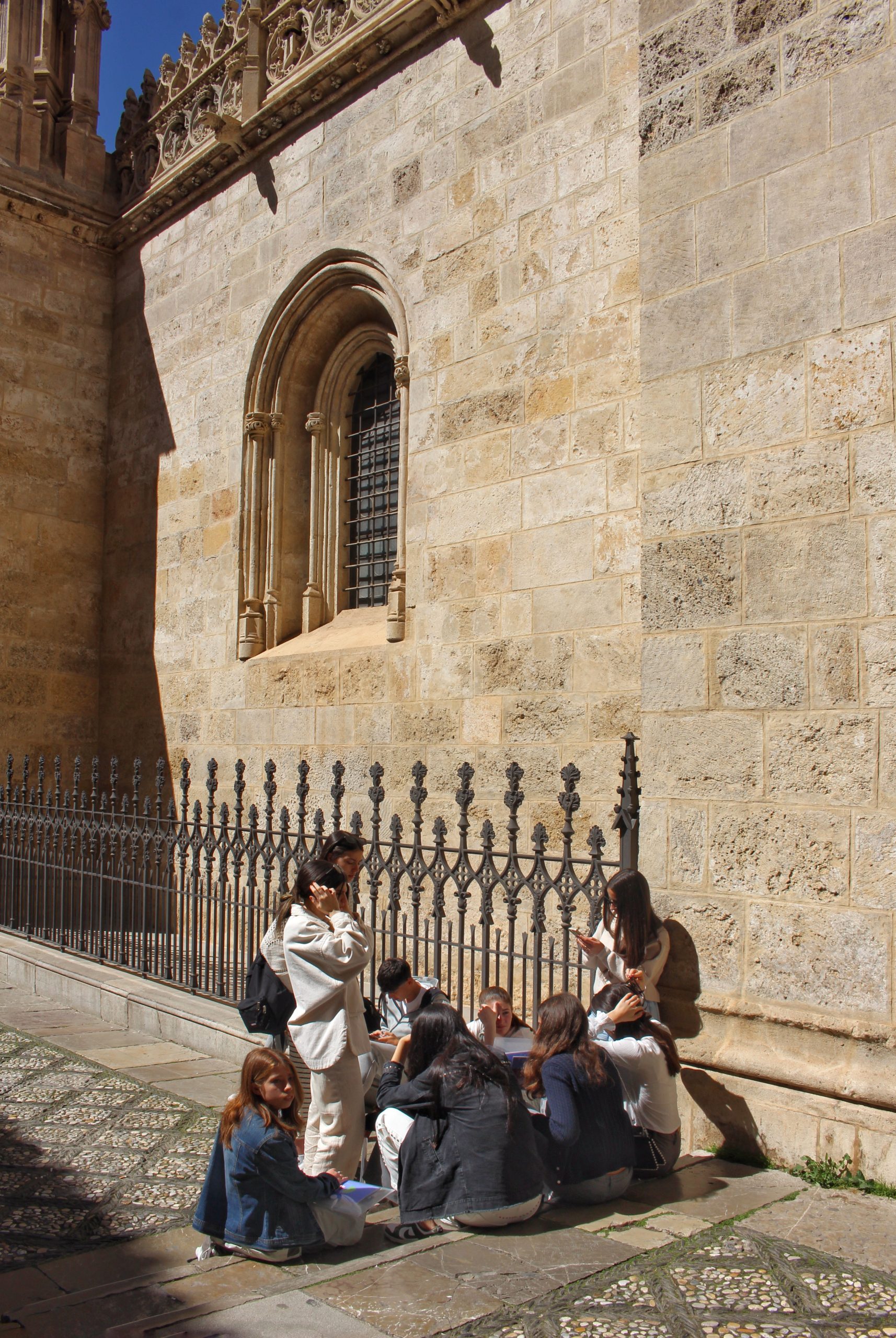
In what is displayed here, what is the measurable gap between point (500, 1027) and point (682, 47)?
14.6 ft

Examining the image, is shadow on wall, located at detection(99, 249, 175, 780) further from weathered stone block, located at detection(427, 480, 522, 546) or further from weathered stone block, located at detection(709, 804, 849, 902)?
weathered stone block, located at detection(709, 804, 849, 902)

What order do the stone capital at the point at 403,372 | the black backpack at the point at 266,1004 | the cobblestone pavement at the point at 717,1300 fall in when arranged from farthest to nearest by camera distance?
the stone capital at the point at 403,372
the black backpack at the point at 266,1004
the cobblestone pavement at the point at 717,1300

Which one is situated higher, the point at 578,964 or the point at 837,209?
the point at 837,209

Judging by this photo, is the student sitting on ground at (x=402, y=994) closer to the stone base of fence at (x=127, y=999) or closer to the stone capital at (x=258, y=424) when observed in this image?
the stone base of fence at (x=127, y=999)

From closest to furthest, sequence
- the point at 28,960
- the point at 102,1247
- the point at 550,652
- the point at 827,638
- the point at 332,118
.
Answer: the point at 102,1247 → the point at 827,638 → the point at 550,652 → the point at 28,960 → the point at 332,118

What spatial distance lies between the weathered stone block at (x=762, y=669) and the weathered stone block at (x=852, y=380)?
0.87 m

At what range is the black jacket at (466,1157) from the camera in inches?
142

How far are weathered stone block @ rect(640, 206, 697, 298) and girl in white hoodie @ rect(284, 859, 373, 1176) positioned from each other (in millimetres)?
3028

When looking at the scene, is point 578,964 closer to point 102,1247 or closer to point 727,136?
point 102,1247

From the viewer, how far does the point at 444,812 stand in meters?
8.22

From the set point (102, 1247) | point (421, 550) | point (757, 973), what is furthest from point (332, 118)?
point (102, 1247)

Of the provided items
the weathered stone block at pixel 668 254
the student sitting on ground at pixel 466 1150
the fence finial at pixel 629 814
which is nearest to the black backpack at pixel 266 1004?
the student sitting on ground at pixel 466 1150

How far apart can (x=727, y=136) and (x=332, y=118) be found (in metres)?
6.17

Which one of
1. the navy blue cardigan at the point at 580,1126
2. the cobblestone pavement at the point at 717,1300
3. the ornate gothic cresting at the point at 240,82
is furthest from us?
the ornate gothic cresting at the point at 240,82
